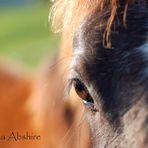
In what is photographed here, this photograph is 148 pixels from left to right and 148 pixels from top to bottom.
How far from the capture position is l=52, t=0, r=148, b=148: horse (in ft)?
6.37

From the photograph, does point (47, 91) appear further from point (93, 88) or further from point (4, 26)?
point (4, 26)

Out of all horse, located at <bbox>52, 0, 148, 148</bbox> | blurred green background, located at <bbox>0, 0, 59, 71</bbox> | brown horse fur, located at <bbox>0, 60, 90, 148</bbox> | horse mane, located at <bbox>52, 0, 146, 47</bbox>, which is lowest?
horse, located at <bbox>52, 0, 148, 148</bbox>

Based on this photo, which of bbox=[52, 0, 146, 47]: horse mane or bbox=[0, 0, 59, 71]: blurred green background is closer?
bbox=[52, 0, 146, 47]: horse mane

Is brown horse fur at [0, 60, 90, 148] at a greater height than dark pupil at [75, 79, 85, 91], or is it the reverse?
brown horse fur at [0, 60, 90, 148]

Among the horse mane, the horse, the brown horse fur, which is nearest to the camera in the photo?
the horse

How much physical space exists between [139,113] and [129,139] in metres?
0.10

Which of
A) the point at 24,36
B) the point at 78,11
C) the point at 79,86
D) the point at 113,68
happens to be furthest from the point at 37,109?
the point at 24,36

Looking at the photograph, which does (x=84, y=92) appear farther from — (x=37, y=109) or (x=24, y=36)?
(x=24, y=36)

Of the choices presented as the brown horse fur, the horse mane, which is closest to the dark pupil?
the horse mane

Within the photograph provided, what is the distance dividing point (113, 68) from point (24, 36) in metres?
14.7

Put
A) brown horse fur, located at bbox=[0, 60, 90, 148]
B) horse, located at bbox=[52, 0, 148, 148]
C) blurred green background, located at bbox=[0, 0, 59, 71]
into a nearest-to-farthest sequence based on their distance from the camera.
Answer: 1. horse, located at bbox=[52, 0, 148, 148]
2. brown horse fur, located at bbox=[0, 60, 90, 148]
3. blurred green background, located at bbox=[0, 0, 59, 71]

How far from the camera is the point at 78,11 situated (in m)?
2.41

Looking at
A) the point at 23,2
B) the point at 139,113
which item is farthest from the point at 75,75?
the point at 23,2

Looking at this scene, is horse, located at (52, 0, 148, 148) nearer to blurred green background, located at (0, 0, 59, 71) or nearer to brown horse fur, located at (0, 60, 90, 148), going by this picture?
brown horse fur, located at (0, 60, 90, 148)
